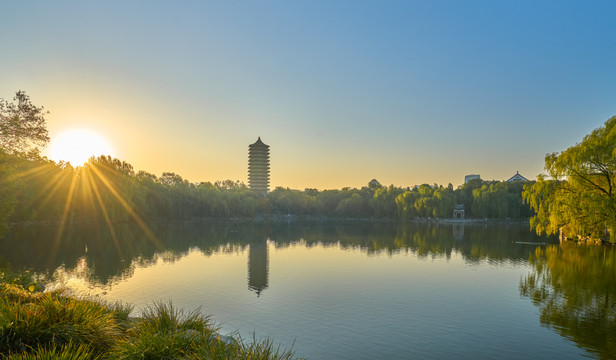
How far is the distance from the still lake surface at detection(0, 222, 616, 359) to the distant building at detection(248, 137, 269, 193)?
10756cm

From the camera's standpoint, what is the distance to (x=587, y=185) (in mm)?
24672

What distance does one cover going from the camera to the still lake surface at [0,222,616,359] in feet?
38.5

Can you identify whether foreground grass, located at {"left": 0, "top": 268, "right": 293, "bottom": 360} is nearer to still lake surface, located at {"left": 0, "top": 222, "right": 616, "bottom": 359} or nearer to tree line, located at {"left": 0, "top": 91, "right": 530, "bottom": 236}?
still lake surface, located at {"left": 0, "top": 222, "right": 616, "bottom": 359}

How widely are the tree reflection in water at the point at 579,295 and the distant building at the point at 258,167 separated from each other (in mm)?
119303

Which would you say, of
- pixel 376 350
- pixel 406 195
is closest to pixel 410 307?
pixel 376 350

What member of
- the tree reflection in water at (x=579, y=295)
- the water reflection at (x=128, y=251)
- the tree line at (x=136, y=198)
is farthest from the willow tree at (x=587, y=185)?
the tree line at (x=136, y=198)

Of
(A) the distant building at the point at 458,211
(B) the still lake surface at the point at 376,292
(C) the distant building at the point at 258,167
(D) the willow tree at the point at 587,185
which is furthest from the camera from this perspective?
(C) the distant building at the point at 258,167

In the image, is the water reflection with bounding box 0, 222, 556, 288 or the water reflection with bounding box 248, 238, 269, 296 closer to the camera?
the water reflection with bounding box 248, 238, 269, 296

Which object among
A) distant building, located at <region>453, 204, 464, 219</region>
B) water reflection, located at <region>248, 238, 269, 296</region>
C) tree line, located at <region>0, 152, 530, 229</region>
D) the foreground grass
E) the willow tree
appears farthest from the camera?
distant building, located at <region>453, 204, 464, 219</region>

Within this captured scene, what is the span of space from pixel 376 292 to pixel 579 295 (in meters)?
8.57

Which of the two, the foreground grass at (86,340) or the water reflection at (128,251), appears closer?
the foreground grass at (86,340)

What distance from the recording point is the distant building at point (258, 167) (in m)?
142

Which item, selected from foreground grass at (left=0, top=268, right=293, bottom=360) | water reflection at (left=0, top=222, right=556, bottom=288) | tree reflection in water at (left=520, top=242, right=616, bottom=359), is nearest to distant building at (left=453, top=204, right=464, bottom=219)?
water reflection at (left=0, top=222, right=556, bottom=288)

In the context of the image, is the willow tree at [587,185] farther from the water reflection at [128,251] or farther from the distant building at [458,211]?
the distant building at [458,211]
